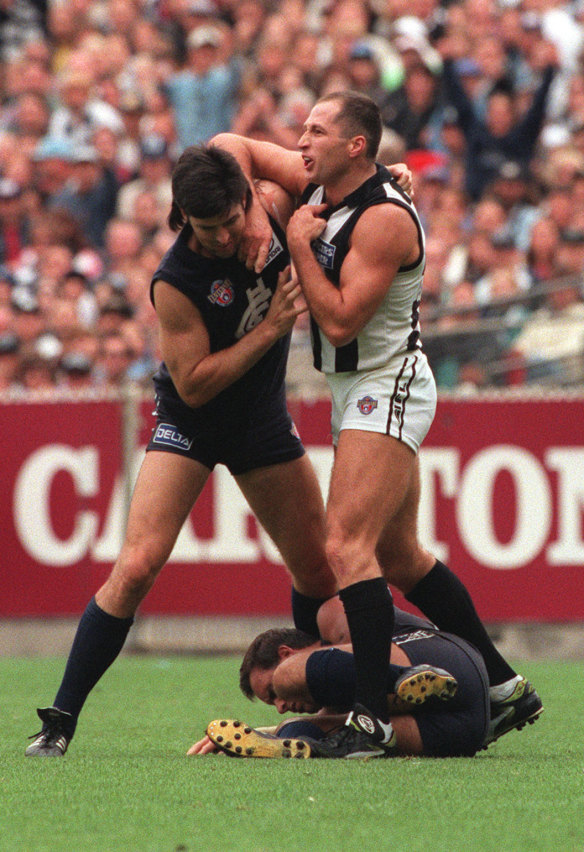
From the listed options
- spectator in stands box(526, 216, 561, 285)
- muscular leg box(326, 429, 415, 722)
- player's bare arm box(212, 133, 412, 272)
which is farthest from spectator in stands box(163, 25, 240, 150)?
muscular leg box(326, 429, 415, 722)

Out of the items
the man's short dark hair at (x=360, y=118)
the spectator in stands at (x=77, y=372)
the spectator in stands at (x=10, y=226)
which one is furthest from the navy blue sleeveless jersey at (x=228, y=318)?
the spectator in stands at (x=10, y=226)

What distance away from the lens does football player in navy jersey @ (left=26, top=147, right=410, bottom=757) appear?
5273mm

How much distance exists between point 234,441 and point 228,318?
0.45 m

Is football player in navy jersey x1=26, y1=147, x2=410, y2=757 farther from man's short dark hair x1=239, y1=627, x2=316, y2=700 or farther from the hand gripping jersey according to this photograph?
man's short dark hair x1=239, y1=627, x2=316, y2=700

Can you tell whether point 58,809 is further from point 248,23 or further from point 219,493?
point 248,23

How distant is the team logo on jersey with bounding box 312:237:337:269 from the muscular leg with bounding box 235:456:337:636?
791mm

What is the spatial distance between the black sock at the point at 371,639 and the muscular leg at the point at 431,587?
1.86ft

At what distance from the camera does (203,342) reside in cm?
532

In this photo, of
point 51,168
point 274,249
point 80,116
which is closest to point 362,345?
point 274,249

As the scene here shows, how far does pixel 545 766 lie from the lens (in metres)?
5.07

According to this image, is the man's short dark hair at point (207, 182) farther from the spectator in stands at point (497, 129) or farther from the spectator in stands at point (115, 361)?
the spectator in stands at point (497, 129)

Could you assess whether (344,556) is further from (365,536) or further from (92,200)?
(92,200)

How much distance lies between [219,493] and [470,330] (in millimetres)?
1931

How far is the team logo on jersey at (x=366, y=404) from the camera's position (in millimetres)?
5227
